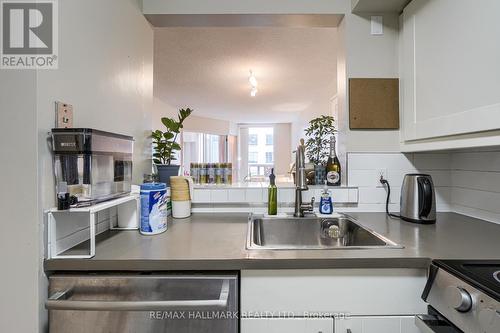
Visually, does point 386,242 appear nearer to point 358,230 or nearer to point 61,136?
point 358,230

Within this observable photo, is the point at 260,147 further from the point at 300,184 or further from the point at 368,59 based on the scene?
the point at 300,184

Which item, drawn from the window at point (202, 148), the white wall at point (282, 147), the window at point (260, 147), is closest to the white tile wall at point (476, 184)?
the window at point (202, 148)

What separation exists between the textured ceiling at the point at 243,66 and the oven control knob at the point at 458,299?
6.51ft

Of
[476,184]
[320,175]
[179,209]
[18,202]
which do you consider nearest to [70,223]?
[18,202]

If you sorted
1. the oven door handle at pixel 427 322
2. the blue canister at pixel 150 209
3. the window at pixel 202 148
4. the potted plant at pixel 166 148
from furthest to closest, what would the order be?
the window at pixel 202 148, the potted plant at pixel 166 148, the blue canister at pixel 150 209, the oven door handle at pixel 427 322

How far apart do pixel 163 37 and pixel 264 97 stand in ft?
8.03

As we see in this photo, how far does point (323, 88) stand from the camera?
3.79m

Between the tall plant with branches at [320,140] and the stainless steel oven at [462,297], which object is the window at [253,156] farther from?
the stainless steel oven at [462,297]

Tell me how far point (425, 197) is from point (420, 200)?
26mm

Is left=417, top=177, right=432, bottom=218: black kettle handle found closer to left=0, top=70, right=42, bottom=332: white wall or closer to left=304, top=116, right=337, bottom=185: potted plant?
left=304, top=116, right=337, bottom=185: potted plant

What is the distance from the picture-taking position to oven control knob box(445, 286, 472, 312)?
62 cm

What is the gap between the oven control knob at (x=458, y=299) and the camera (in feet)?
2.03

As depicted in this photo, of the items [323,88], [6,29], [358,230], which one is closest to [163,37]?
[6,29]

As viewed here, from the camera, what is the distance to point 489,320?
1.86 ft
